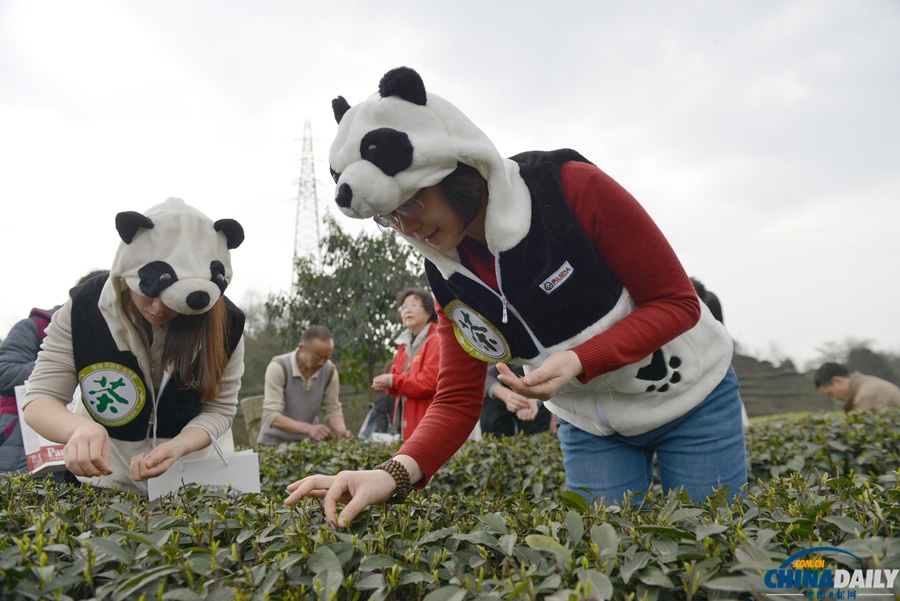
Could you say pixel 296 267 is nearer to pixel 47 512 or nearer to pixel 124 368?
pixel 124 368

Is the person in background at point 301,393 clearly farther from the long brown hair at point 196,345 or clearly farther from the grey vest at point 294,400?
the long brown hair at point 196,345

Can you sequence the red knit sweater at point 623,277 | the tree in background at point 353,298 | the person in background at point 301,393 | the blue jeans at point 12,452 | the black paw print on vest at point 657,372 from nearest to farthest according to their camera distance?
the red knit sweater at point 623,277, the black paw print on vest at point 657,372, the blue jeans at point 12,452, the person in background at point 301,393, the tree in background at point 353,298

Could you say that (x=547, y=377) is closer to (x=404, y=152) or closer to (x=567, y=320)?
(x=567, y=320)

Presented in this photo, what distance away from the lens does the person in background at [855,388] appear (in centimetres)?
595

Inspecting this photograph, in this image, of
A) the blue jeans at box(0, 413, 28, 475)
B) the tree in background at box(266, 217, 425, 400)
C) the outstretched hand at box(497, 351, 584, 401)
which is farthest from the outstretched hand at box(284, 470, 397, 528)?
the tree in background at box(266, 217, 425, 400)

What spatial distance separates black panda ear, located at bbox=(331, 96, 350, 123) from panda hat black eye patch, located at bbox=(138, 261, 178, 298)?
800 millimetres

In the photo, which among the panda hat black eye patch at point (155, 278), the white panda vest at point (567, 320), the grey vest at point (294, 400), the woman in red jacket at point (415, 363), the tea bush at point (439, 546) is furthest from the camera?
the grey vest at point (294, 400)

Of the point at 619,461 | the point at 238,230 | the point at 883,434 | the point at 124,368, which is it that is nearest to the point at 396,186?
the point at 238,230

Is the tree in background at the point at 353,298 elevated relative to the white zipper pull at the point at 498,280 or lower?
elevated

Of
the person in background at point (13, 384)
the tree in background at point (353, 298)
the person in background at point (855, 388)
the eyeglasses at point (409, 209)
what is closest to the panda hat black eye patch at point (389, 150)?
the eyeglasses at point (409, 209)

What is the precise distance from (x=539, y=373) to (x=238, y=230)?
4.30 feet

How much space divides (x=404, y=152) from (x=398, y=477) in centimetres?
84

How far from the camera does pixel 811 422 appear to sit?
4582 millimetres

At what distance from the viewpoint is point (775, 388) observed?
51.3 ft
